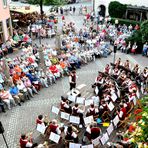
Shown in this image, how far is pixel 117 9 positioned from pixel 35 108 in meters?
22.1

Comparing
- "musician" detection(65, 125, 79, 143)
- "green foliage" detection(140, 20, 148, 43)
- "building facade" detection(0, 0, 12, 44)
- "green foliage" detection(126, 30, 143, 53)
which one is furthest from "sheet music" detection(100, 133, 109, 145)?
"building facade" detection(0, 0, 12, 44)

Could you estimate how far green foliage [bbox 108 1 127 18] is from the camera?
35456 mm

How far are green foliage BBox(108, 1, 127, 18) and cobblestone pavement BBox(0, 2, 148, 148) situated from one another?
13280 mm

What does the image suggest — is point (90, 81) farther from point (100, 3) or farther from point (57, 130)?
point (100, 3)

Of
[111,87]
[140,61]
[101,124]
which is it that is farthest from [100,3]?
[101,124]

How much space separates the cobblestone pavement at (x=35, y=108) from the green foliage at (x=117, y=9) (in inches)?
523

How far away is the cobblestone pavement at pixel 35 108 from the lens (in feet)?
49.6

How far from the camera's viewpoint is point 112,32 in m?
29.8

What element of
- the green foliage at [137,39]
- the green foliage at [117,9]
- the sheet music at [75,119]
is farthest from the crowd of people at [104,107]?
the green foliage at [117,9]

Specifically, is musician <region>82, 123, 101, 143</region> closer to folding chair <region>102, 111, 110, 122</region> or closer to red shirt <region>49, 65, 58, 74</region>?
folding chair <region>102, 111, 110, 122</region>

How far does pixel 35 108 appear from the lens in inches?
684

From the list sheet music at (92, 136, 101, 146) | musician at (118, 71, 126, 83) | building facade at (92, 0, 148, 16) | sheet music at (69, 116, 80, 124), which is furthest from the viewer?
building facade at (92, 0, 148, 16)

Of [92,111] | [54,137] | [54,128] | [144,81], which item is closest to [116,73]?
[144,81]

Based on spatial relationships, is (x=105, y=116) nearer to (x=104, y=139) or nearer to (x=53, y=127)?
(x=104, y=139)
